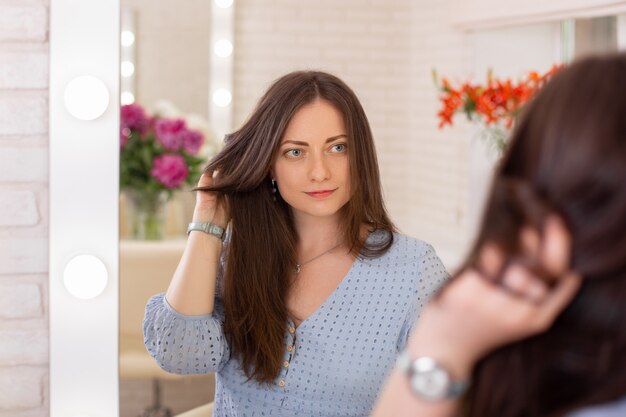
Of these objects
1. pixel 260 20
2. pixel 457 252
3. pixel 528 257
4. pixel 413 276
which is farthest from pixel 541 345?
pixel 260 20

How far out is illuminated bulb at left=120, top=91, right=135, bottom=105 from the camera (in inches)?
52.1

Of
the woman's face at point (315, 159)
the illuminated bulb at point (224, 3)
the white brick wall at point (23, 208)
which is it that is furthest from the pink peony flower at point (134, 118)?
the illuminated bulb at point (224, 3)

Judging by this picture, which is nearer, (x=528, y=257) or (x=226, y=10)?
(x=528, y=257)

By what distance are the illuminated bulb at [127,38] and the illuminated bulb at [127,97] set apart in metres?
0.08

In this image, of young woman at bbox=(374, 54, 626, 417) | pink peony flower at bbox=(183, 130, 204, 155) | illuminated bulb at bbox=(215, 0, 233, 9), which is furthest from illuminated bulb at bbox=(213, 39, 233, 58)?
young woman at bbox=(374, 54, 626, 417)

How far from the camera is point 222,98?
2174 mm

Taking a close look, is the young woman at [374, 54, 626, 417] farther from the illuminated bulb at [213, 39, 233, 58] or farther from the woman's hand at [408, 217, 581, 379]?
the illuminated bulb at [213, 39, 233, 58]

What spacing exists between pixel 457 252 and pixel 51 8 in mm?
1223

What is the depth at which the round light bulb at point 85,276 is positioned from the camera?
126cm

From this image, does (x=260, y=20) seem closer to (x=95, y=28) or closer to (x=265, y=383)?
(x=95, y=28)

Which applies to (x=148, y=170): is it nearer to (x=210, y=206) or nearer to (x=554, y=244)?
(x=210, y=206)

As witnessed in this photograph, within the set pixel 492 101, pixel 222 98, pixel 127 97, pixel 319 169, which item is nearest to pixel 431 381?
pixel 319 169

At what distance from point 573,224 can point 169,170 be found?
90 cm

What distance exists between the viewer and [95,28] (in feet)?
4.06
